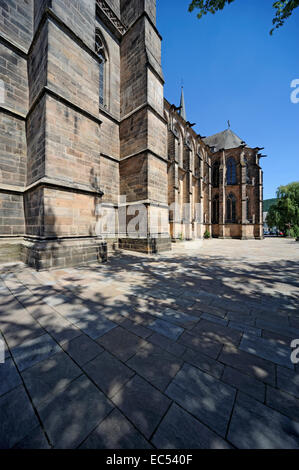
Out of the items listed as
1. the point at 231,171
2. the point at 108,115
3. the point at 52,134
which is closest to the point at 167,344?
the point at 52,134

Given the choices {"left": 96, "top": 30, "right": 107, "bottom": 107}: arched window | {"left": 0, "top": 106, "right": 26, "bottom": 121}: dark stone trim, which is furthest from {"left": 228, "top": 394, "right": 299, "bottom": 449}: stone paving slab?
{"left": 96, "top": 30, "right": 107, "bottom": 107}: arched window

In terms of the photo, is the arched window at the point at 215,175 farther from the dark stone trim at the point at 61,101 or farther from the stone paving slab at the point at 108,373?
the stone paving slab at the point at 108,373

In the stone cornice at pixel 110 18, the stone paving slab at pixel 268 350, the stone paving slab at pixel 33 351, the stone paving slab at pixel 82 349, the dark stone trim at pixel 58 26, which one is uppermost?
the stone cornice at pixel 110 18

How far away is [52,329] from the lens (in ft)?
6.42

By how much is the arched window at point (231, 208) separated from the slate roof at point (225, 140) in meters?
8.15

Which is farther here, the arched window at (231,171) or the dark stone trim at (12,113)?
the arched window at (231,171)

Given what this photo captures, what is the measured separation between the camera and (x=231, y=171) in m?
23.2

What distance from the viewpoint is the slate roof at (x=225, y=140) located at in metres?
24.9

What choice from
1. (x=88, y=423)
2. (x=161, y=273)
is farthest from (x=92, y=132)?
(x=88, y=423)

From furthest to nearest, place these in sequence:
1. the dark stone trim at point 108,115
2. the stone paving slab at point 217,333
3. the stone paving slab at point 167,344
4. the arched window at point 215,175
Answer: the arched window at point 215,175, the dark stone trim at point 108,115, the stone paving slab at point 217,333, the stone paving slab at point 167,344

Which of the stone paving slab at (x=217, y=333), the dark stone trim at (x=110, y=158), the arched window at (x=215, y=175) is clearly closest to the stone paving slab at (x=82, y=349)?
the stone paving slab at (x=217, y=333)

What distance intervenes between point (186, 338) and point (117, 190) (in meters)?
8.12

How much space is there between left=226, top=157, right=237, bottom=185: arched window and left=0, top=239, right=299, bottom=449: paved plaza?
23.8 meters

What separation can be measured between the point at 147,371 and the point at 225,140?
31251 mm
